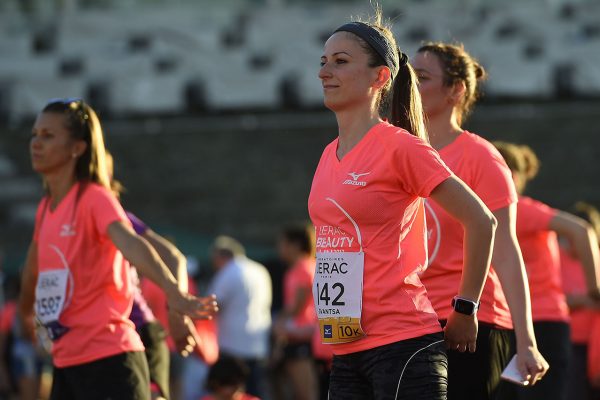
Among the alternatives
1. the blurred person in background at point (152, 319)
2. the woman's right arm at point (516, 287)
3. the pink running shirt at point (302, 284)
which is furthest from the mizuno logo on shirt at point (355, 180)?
the pink running shirt at point (302, 284)

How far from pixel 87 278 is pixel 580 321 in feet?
17.4

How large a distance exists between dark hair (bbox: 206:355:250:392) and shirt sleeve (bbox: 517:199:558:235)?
7.33 ft

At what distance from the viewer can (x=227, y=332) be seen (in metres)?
11.5

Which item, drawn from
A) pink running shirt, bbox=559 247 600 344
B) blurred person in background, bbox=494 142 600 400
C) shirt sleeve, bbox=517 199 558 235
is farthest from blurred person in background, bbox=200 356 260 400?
pink running shirt, bbox=559 247 600 344

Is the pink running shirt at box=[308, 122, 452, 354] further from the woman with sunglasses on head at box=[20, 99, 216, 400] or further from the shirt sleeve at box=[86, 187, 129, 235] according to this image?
the shirt sleeve at box=[86, 187, 129, 235]

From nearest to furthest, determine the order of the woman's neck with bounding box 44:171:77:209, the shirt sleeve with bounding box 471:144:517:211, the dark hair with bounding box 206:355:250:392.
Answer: the shirt sleeve with bounding box 471:144:517:211, the woman's neck with bounding box 44:171:77:209, the dark hair with bounding box 206:355:250:392

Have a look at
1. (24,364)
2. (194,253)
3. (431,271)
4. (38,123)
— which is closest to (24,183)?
(194,253)

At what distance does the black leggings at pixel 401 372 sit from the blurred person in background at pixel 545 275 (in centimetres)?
219

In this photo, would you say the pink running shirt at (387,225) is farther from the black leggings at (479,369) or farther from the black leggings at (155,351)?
the black leggings at (155,351)

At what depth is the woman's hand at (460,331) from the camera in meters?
4.21

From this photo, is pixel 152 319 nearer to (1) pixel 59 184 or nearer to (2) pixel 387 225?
(1) pixel 59 184

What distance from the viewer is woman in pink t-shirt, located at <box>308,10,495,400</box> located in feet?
13.5

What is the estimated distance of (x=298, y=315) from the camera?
11328 mm

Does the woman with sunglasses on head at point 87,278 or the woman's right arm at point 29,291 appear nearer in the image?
the woman with sunglasses on head at point 87,278
